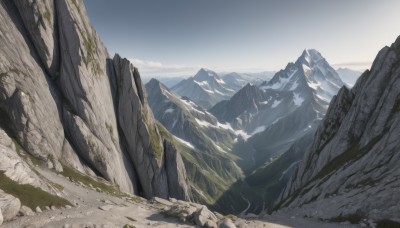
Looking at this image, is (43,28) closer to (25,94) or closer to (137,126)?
(25,94)

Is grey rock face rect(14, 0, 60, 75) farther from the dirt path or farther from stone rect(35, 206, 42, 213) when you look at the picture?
stone rect(35, 206, 42, 213)

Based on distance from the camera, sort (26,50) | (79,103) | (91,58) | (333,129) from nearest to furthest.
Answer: (26,50)
(79,103)
(91,58)
(333,129)

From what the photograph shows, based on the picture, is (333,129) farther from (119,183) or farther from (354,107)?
(119,183)

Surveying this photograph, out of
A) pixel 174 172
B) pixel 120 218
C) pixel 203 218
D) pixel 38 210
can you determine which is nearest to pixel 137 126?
pixel 174 172

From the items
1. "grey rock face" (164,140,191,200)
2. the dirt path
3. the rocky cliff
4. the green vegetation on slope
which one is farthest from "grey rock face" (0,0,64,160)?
"grey rock face" (164,140,191,200)

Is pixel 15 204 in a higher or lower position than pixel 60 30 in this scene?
lower

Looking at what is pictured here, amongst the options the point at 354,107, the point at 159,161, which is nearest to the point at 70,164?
the point at 159,161
